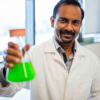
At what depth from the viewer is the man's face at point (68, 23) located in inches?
46.1

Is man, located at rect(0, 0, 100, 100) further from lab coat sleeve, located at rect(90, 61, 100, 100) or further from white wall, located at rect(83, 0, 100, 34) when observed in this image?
white wall, located at rect(83, 0, 100, 34)

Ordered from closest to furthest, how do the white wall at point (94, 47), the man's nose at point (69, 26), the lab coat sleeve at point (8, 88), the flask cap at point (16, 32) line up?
the flask cap at point (16, 32) → the lab coat sleeve at point (8, 88) → the man's nose at point (69, 26) → the white wall at point (94, 47)

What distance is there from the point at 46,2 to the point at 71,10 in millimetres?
1390

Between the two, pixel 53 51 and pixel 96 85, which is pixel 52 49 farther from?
pixel 96 85

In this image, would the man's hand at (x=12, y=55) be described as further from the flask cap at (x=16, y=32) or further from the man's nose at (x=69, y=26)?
the man's nose at (x=69, y=26)

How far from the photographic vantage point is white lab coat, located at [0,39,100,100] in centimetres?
120

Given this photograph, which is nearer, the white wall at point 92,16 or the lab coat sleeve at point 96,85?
the lab coat sleeve at point 96,85

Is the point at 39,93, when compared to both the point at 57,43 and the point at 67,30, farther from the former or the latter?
the point at 67,30

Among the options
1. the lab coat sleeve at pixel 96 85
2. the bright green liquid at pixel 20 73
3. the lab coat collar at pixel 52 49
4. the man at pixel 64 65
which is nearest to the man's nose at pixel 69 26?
the man at pixel 64 65

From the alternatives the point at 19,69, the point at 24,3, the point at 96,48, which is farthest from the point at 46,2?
the point at 19,69

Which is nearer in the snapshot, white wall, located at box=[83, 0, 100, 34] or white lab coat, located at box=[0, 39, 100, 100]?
Answer: white lab coat, located at box=[0, 39, 100, 100]

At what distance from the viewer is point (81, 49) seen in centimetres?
137

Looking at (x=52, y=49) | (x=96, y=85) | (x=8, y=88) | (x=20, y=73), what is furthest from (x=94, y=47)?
(x=20, y=73)

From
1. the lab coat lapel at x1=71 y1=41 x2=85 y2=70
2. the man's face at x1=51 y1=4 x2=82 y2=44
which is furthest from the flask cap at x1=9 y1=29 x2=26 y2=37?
the lab coat lapel at x1=71 y1=41 x2=85 y2=70
